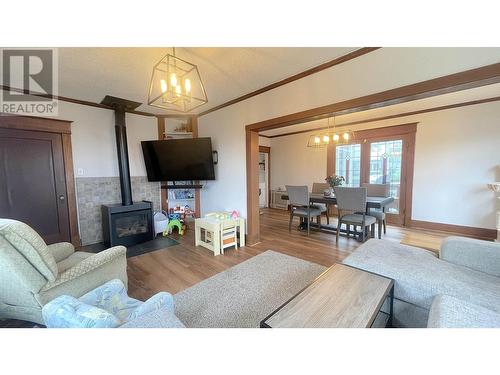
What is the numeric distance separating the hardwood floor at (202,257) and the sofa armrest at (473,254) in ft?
4.03

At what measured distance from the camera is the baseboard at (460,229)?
11.0 feet

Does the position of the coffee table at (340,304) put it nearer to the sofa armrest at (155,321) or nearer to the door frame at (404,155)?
the sofa armrest at (155,321)

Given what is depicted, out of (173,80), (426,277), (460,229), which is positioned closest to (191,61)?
(173,80)

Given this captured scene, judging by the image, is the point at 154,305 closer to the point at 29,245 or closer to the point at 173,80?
the point at 29,245

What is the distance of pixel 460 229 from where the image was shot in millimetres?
3625

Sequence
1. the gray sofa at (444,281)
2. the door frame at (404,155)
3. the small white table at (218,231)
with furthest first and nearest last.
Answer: the door frame at (404,155) < the small white table at (218,231) < the gray sofa at (444,281)

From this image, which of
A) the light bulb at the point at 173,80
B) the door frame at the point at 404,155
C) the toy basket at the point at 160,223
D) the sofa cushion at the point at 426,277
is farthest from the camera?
the door frame at the point at 404,155

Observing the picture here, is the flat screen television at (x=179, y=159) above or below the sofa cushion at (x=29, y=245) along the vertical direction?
above

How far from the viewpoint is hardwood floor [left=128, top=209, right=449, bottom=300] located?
2.16m

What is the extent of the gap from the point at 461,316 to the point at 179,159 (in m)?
3.76

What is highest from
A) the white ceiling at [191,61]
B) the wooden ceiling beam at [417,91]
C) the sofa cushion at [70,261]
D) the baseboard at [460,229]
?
the white ceiling at [191,61]

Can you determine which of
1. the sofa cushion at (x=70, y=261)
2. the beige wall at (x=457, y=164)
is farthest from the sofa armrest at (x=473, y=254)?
the beige wall at (x=457, y=164)

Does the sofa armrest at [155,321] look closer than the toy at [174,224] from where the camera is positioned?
Yes
